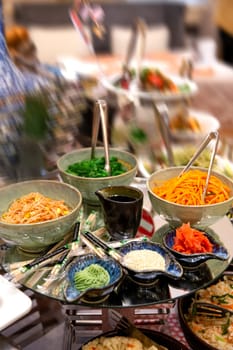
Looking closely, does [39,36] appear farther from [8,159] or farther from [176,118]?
[8,159]

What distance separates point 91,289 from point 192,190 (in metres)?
0.31

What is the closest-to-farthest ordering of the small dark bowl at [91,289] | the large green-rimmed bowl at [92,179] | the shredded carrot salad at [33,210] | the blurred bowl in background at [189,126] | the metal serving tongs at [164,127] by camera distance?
the small dark bowl at [91,289]
the shredded carrot salad at [33,210]
the large green-rimmed bowl at [92,179]
the metal serving tongs at [164,127]
the blurred bowl in background at [189,126]

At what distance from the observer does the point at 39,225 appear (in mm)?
737

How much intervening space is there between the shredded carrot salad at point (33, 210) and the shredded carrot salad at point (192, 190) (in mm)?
198

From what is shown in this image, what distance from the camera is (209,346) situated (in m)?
0.79

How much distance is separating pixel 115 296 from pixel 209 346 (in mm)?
231

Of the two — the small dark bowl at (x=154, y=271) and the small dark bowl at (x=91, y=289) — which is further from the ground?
the small dark bowl at (x=91, y=289)

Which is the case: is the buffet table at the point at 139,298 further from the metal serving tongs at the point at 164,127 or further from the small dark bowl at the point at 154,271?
the metal serving tongs at the point at 164,127

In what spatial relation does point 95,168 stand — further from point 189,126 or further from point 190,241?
point 189,126

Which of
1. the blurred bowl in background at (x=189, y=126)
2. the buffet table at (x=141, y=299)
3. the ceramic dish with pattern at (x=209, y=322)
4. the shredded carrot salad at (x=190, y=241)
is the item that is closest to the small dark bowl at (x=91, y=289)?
the buffet table at (x=141, y=299)

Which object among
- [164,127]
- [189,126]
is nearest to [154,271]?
[164,127]

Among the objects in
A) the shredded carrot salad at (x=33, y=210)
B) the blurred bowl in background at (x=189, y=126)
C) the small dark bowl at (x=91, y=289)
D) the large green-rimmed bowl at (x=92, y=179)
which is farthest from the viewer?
the blurred bowl in background at (x=189, y=126)

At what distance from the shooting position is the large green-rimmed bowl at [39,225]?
74 cm

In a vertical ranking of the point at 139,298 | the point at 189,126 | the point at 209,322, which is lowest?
the point at 209,322
